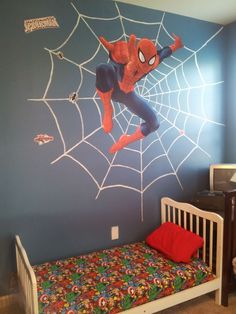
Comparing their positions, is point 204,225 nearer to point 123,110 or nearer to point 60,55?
point 123,110

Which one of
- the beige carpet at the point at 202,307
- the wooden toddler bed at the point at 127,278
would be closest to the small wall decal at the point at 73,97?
the wooden toddler bed at the point at 127,278

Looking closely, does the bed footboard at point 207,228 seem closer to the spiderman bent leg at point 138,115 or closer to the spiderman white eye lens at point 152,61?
the spiderman bent leg at point 138,115

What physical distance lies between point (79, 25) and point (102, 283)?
2.06 metres

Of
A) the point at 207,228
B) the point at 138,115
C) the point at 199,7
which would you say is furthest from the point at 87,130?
the point at 199,7

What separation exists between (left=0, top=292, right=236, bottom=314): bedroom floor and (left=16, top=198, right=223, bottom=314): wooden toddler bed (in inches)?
3.0

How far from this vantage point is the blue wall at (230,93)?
9.96 ft

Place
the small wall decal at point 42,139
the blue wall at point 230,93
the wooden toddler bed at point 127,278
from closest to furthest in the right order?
the wooden toddler bed at point 127,278 < the small wall decal at point 42,139 < the blue wall at point 230,93

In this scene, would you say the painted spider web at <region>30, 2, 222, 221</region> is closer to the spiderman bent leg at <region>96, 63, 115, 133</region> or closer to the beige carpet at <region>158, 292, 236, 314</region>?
the spiderman bent leg at <region>96, 63, 115, 133</region>

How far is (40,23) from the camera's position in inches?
87.6

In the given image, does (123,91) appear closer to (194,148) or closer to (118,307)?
(194,148)

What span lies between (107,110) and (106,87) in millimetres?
205

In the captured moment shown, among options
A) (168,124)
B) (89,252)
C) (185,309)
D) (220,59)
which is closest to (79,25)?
(168,124)

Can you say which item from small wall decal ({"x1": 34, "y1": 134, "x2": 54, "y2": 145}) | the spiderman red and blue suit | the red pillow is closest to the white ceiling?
the spiderman red and blue suit

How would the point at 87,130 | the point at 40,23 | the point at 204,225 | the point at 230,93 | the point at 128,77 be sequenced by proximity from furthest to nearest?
the point at 230,93
the point at 128,77
the point at 87,130
the point at 204,225
the point at 40,23
